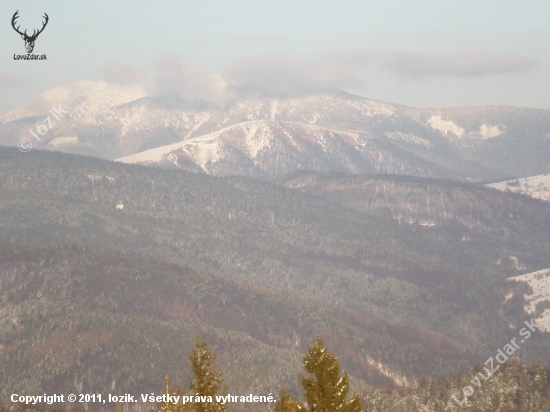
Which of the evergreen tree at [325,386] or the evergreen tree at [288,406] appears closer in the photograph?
the evergreen tree at [288,406]

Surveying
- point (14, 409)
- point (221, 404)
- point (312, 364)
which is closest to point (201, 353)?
point (221, 404)

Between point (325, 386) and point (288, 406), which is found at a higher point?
point (325, 386)

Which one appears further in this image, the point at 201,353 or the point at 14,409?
the point at 14,409

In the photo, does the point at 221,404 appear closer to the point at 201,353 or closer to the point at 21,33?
the point at 201,353

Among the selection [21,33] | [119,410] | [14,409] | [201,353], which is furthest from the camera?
[14,409]

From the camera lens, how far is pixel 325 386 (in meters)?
66.6

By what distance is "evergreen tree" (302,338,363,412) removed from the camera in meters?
65.9

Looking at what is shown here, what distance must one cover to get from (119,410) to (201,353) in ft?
27.8

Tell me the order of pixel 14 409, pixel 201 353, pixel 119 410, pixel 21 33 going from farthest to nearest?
pixel 14 409
pixel 21 33
pixel 201 353
pixel 119 410

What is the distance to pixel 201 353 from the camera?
65750 millimetres

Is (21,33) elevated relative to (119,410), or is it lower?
elevated

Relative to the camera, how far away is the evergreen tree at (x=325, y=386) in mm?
65938

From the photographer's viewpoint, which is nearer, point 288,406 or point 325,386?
point 288,406

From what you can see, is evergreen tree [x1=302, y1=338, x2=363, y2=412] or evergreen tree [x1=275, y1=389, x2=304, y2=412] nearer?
evergreen tree [x1=275, y1=389, x2=304, y2=412]
